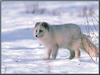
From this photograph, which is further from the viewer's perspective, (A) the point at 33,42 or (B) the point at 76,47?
(A) the point at 33,42

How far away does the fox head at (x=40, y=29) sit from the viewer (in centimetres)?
678

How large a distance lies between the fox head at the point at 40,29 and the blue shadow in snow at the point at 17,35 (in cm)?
100

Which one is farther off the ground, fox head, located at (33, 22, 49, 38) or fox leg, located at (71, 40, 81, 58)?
fox head, located at (33, 22, 49, 38)

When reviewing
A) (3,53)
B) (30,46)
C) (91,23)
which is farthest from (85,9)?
(3,53)

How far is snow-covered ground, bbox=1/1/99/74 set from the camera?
21.0 feet

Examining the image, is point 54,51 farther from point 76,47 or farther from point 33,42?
point 33,42

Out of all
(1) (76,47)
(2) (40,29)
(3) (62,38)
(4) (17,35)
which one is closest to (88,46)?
(1) (76,47)

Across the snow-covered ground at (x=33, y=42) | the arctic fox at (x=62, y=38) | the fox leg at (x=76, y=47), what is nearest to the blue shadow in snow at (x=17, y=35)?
the snow-covered ground at (x=33, y=42)

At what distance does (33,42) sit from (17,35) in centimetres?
53

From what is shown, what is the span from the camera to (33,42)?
7.80 metres

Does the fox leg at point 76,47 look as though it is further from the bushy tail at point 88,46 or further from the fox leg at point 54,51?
the fox leg at point 54,51

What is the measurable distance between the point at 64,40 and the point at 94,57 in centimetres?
64

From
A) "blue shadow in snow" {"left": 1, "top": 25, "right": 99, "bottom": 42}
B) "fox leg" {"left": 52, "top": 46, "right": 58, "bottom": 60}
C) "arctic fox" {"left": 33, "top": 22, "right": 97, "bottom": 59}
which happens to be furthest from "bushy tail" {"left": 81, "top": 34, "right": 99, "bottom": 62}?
"blue shadow in snow" {"left": 1, "top": 25, "right": 99, "bottom": 42}

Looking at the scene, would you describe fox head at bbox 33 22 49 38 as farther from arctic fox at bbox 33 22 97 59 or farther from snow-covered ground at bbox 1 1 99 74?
snow-covered ground at bbox 1 1 99 74
